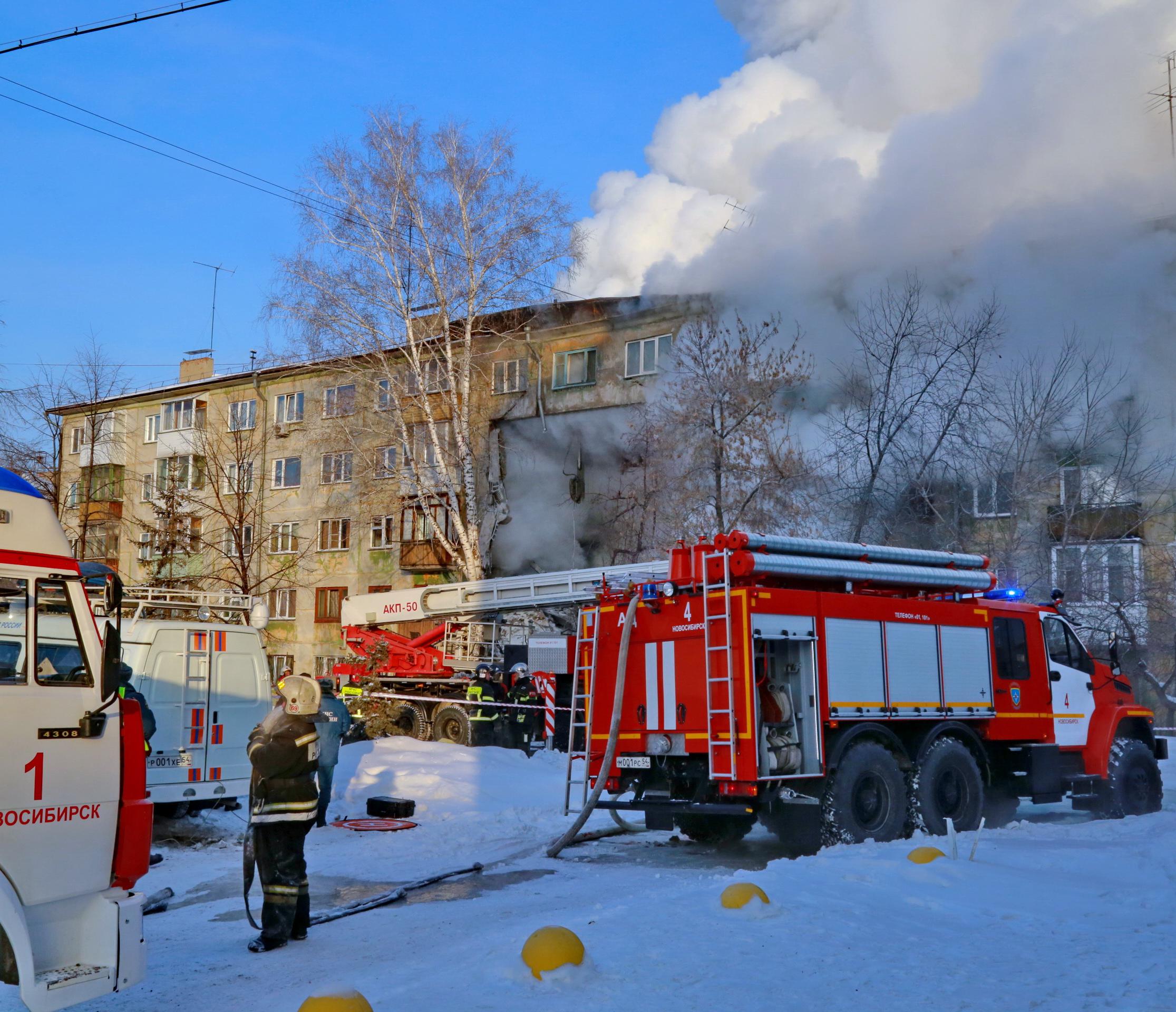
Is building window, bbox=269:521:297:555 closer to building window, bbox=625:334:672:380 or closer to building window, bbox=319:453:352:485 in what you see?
building window, bbox=319:453:352:485

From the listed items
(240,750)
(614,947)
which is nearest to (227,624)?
(240,750)

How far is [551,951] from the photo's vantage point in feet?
16.3

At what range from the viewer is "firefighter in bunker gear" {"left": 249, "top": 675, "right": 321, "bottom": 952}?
6.19 meters

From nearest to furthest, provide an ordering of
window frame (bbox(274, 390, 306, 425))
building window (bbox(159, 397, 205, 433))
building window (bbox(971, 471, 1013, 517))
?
building window (bbox(971, 471, 1013, 517)) < window frame (bbox(274, 390, 306, 425)) < building window (bbox(159, 397, 205, 433))

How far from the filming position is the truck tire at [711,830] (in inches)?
398

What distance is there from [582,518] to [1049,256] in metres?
14.4

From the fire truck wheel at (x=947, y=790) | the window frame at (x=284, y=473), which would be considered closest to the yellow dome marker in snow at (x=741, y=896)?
the fire truck wheel at (x=947, y=790)

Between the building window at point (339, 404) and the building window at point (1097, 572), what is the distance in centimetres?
1640

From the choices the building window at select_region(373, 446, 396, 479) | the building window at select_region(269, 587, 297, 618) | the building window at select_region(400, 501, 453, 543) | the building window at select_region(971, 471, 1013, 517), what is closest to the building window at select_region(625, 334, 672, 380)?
the building window at select_region(373, 446, 396, 479)

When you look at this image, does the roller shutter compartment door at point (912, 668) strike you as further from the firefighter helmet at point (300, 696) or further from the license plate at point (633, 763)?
the firefighter helmet at point (300, 696)

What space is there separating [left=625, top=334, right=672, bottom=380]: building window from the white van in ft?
49.6

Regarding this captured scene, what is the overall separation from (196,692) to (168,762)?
2.43ft

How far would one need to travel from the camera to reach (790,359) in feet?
68.0

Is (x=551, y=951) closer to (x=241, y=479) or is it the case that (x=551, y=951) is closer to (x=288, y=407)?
(x=241, y=479)
